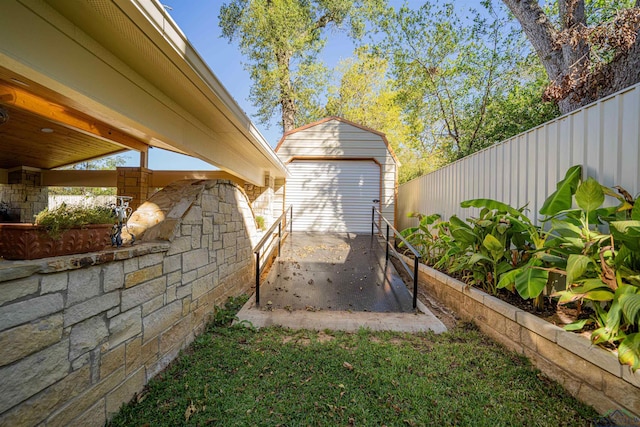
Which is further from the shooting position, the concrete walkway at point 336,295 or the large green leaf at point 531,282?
the concrete walkway at point 336,295

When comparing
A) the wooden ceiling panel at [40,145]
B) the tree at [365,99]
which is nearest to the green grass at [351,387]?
the wooden ceiling panel at [40,145]

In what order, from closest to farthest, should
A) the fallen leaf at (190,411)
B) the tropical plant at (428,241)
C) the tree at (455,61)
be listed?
the fallen leaf at (190,411) → the tropical plant at (428,241) → the tree at (455,61)

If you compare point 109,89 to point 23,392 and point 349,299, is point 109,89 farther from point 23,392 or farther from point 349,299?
point 349,299

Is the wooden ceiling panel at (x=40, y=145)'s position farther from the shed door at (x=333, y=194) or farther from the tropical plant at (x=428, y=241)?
the tropical plant at (x=428, y=241)

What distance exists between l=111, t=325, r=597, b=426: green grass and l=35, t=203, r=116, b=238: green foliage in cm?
129

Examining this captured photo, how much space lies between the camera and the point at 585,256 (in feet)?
6.44

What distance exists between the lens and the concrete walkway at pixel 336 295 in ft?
10.7

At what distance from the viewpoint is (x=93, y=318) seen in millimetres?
1674

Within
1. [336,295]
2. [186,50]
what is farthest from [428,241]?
[186,50]

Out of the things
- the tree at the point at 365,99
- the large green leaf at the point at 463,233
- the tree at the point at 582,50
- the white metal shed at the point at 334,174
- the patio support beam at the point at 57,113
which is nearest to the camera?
the patio support beam at the point at 57,113

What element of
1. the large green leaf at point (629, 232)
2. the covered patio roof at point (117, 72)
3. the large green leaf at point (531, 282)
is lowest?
the large green leaf at point (531, 282)

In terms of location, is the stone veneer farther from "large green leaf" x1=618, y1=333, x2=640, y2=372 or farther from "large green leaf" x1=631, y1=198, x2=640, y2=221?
"large green leaf" x1=631, y1=198, x2=640, y2=221

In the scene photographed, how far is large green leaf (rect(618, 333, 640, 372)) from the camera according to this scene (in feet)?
5.08

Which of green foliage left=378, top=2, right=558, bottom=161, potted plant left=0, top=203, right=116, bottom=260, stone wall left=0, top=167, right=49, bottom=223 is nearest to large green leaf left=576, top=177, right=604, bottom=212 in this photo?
potted plant left=0, top=203, right=116, bottom=260
